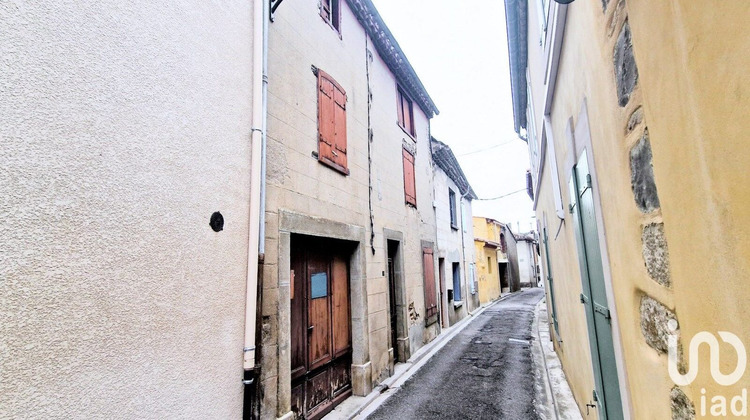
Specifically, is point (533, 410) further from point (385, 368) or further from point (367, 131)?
point (367, 131)

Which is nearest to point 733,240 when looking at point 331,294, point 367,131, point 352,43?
point 331,294

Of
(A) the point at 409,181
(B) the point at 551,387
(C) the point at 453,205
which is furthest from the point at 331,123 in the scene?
(C) the point at 453,205

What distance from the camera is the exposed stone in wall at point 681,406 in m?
1.01

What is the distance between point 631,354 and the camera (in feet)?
5.16

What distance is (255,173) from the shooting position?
11.4 ft

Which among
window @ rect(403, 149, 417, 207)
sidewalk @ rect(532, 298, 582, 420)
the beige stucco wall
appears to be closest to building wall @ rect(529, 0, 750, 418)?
the beige stucco wall

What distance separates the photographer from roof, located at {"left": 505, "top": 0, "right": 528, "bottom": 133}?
5792mm

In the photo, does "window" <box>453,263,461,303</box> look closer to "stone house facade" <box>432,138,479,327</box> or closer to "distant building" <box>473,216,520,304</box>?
"stone house facade" <box>432,138,479,327</box>

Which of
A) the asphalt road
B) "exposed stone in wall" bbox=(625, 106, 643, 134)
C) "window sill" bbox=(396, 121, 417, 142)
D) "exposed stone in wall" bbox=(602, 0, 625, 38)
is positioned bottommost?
the asphalt road

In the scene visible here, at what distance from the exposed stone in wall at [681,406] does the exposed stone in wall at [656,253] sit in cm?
33

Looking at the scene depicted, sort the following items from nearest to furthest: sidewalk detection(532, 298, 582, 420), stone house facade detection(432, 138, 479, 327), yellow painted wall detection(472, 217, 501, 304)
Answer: sidewalk detection(532, 298, 582, 420) → stone house facade detection(432, 138, 479, 327) → yellow painted wall detection(472, 217, 501, 304)

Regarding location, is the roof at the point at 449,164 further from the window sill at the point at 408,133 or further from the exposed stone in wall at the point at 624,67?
the exposed stone in wall at the point at 624,67

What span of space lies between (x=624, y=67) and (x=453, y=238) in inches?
480

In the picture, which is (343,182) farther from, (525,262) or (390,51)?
(525,262)
